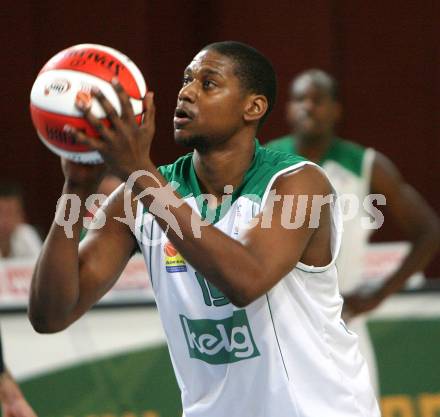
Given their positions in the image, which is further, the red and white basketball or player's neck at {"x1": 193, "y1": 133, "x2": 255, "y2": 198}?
player's neck at {"x1": 193, "y1": 133, "x2": 255, "y2": 198}

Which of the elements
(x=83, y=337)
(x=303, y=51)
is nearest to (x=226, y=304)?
(x=83, y=337)

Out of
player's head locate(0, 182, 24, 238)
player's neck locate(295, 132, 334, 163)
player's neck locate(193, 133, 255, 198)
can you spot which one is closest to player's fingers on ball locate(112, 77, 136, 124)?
player's neck locate(193, 133, 255, 198)

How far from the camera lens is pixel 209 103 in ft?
9.31

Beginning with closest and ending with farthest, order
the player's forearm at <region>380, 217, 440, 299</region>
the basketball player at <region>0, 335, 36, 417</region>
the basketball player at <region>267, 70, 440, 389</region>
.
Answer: the basketball player at <region>0, 335, 36, 417</region> → the player's forearm at <region>380, 217, 440, 299</region> → the basketball player at <region>267, 70, 440, 389</region>

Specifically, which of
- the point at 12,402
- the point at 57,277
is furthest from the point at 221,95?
the point at 12,402

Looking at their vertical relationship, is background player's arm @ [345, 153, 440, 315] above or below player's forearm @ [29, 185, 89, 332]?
below

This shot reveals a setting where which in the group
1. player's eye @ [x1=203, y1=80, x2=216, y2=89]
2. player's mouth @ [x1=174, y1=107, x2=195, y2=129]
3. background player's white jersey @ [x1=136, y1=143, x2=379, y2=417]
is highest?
player's eye @ [x1=203, y1=80, x2=216, y2=89]

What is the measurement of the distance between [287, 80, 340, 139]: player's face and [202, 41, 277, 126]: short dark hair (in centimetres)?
192

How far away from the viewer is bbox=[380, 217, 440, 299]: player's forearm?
15.3 feet

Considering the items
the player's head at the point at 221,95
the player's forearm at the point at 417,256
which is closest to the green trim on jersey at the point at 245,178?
the player's head at the point at 221,95

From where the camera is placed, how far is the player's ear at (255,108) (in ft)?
9.70

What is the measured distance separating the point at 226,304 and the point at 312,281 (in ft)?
0.83

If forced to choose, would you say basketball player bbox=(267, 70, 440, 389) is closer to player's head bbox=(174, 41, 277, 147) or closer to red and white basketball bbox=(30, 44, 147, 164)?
player's head bbox=(174, 41, 277, 147)

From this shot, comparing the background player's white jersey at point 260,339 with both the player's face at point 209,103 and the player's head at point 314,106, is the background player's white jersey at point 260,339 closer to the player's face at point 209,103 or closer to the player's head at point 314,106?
the player's face at point 209,103
